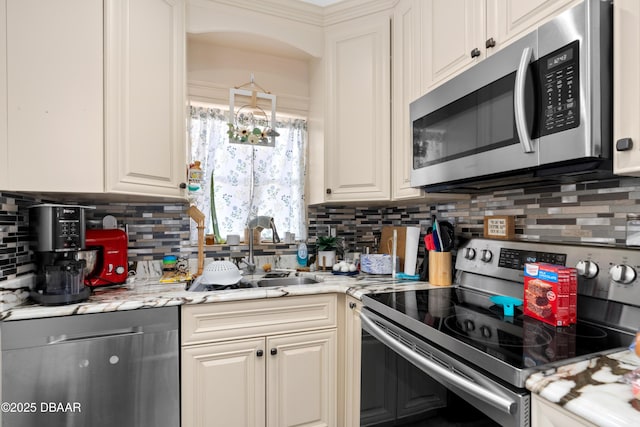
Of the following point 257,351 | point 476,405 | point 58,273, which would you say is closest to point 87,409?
point 58,273

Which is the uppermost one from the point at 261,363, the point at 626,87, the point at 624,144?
the point at 626,87

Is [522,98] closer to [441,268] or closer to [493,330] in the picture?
[493,330]

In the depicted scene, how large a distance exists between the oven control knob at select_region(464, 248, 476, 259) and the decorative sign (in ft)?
0.31

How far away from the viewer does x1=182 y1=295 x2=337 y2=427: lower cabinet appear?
1453mm

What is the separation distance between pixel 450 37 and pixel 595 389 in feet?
4.45

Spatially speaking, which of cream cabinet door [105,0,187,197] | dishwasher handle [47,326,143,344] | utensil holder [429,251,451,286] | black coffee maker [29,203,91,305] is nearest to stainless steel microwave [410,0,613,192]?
utensil holder [429,251,451,286]

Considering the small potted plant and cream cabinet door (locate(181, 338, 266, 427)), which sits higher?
the small potted plant

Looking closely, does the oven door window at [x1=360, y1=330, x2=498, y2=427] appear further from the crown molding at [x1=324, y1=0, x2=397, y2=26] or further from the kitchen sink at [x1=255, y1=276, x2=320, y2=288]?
the crown molding at [x1=324, y1=0, x2=397, y2=26]

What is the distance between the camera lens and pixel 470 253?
158cm

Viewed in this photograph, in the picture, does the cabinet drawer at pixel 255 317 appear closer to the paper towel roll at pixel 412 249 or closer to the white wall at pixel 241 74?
the paper towel roll at pixel 412 249

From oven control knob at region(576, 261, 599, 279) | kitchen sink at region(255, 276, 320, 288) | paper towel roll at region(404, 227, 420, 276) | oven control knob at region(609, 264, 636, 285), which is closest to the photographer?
oven control knob at region(609, 264, 636, 285)

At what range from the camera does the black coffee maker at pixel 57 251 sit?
1.31m

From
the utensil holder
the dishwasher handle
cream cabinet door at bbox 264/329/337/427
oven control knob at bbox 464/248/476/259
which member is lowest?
cream cabinet door at bbox 264/329/337/427

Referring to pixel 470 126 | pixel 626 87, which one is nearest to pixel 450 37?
pixel 470 126
